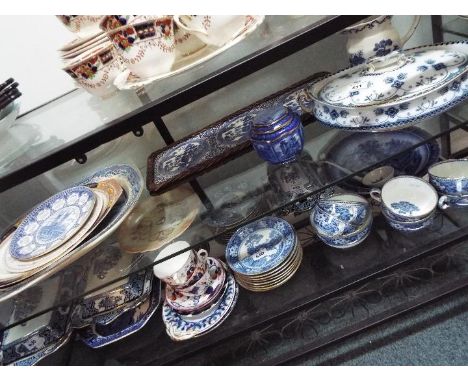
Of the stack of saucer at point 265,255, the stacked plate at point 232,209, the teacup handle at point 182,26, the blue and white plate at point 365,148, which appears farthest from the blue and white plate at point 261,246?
the teacup handle at point 182,26

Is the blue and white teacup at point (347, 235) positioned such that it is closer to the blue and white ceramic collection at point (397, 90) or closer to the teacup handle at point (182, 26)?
the blue and white ceramic collection at point (397, 90)

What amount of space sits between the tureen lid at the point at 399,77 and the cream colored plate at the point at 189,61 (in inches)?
7.7

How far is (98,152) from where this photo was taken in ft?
2.88

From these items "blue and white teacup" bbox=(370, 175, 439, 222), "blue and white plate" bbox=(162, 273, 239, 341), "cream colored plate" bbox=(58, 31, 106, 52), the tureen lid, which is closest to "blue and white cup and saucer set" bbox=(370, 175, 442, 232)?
"blue and white teacup" bbox=(370, 175, 439, 222)

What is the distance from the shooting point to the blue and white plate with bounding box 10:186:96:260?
0.60 metres

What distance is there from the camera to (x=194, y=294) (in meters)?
0.78

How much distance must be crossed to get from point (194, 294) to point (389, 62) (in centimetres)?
58

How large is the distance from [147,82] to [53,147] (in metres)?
0.20

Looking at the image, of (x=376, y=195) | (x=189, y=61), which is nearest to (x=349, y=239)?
(x=376, y=195)

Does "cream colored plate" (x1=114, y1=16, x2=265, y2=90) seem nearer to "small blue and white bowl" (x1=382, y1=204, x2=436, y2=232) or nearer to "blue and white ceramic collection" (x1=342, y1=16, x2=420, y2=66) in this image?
"blue and white ceramic collection" (x1=342, y1=16, x2=420, y2=66)

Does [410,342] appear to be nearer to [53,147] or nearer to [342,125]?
[342,125]

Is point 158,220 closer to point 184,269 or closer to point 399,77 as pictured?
point 184,269

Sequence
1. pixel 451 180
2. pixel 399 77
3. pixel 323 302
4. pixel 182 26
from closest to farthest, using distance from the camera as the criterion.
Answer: pixel 182 26
pixel 399 77
pixel 451 180
pixel 323 302
